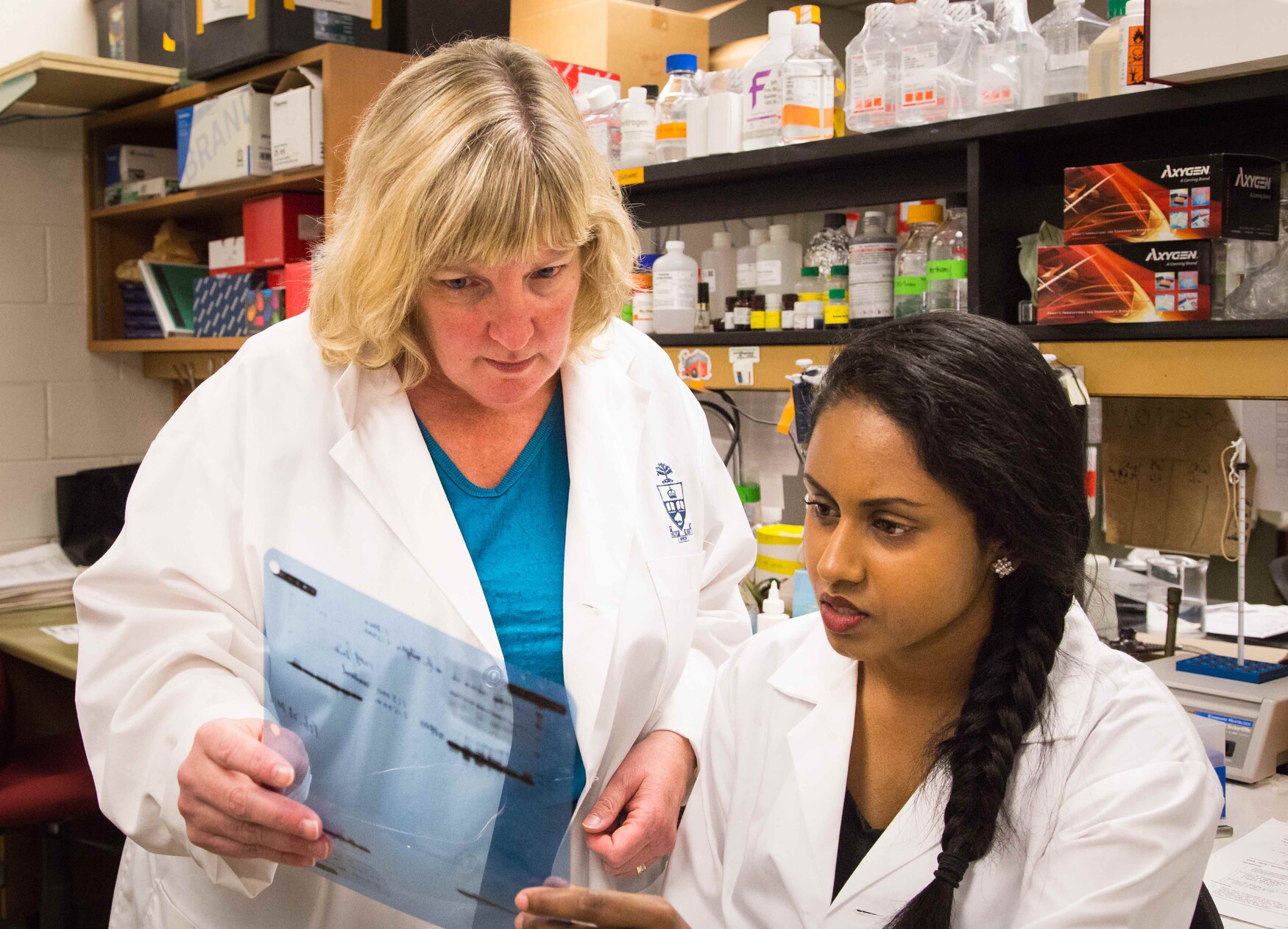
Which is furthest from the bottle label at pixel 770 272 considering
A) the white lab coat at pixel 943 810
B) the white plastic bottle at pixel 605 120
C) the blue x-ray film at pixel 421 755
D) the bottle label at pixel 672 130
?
the blue x-ray film at pixel 421 755

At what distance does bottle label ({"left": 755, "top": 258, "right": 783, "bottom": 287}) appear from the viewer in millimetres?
2598

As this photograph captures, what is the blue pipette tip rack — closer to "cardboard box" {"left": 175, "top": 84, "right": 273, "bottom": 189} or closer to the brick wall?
"cardboard box" {"left": 175, "top": 84, "right": 273, "bottom": 189}

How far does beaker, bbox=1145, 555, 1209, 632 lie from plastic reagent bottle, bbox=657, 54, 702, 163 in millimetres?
1441

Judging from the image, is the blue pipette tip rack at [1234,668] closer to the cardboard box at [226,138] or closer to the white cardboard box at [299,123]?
the white cardboard box at [299,123]

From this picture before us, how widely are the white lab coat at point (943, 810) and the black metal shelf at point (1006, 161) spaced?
0.92 m

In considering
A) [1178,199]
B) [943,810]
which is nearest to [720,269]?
[1178,199]

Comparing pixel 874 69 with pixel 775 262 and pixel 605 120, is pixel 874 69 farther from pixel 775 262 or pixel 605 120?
pixel 605 120

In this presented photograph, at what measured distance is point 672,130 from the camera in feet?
8.55

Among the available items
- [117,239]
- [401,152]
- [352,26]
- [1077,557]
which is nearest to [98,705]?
[401,152]

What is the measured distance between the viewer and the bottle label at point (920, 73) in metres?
2.06

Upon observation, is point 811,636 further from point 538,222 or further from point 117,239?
point 117,239

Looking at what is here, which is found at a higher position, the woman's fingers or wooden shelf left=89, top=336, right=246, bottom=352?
wooden shelf left=89, top=336, right=246, bottom=352

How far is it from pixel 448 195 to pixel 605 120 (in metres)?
1.71

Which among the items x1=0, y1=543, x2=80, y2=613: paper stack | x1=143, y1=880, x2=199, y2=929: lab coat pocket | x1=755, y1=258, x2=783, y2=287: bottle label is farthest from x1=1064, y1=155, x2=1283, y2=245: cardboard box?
x1=0, y1=543, x2=80, y2=613: paper stack
